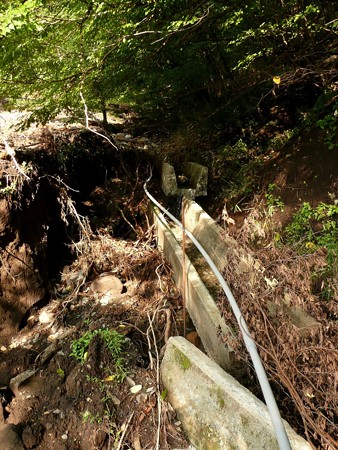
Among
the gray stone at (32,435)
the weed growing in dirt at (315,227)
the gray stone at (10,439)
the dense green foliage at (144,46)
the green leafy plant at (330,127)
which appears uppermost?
the dense green foliage at (144,46)

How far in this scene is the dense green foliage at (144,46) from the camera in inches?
132

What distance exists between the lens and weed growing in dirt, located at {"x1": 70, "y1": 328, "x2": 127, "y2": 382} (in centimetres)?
327

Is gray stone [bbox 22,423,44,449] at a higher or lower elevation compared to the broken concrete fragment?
lower

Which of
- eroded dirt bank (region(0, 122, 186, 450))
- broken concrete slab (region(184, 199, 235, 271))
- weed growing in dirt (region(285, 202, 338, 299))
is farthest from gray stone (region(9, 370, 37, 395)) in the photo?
weed growing in dirt (region(285, 202, 338, 299))

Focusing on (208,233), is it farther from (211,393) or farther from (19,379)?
(19,379)

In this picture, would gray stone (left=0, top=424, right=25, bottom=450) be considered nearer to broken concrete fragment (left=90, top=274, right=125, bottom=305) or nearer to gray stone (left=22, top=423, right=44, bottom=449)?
gray stone (left=22, top=423, right=44, bottom=449)

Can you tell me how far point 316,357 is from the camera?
2.17 meters

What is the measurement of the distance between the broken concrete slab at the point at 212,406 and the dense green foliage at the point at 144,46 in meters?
2.95

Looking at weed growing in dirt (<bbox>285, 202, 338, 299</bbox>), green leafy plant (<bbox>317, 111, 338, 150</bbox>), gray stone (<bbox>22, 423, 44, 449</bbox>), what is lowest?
weed growing in dirt (<bbox>285, 202, 338, 299</bbox>)

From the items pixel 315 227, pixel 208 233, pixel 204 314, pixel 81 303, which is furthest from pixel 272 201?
pixel 81 303

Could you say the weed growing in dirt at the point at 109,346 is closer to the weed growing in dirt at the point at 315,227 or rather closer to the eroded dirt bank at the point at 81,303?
the eroded dirt bank at the point at 81,303

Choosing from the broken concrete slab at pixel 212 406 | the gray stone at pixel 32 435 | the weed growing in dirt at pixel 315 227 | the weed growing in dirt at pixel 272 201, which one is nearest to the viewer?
the broken concrete slab at pixel 212 406

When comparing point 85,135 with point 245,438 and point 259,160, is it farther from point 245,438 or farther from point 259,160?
point 245,438

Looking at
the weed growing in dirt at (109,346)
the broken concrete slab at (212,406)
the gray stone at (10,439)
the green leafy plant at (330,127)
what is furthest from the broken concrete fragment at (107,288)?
the green leafy plant at (330,127)
